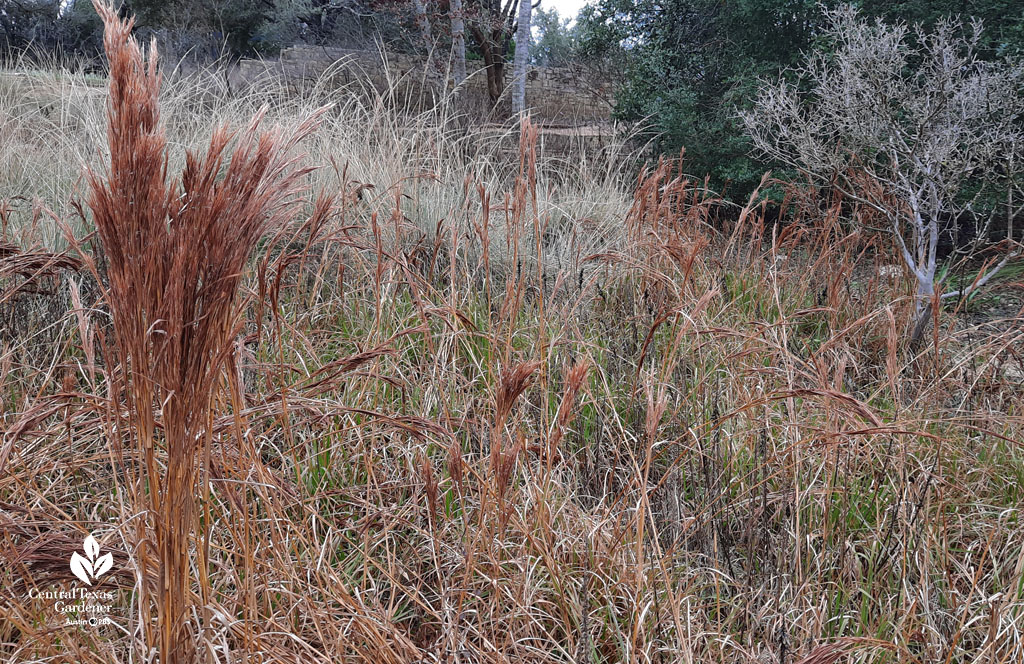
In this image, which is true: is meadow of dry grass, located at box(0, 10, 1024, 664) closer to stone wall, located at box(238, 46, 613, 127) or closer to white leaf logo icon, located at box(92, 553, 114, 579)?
white leaf logo icon, located at box(92, 553, 114, 579)

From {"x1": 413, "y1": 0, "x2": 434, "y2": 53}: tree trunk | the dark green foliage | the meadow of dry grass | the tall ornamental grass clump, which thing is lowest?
the meadow of dry grass

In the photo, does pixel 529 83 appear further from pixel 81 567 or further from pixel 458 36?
pixel 81 567

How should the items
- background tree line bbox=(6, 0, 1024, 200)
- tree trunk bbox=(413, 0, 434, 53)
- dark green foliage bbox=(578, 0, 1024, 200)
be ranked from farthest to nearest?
1. tree trunk bbox=(413, 0, 434, 53)
2. dark green foliage bbox=(578, 0, 1024, 200)
3. background tree line bbox=(6, 0, 1024, 200)

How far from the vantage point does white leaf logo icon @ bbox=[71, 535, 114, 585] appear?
110 cm

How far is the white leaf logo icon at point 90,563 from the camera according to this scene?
3.60 feet

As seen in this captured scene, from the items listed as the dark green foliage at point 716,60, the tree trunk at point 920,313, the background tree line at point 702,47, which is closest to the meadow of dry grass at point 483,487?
the tree trunk at point 920,313

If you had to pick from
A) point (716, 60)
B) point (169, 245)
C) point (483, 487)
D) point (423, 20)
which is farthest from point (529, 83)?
point (169, 245)

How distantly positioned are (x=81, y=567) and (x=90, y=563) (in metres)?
0.02

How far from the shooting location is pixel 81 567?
1.11m

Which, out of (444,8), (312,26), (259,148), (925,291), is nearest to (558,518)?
(259,148)

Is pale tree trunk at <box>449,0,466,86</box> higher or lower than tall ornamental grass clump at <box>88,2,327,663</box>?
higher

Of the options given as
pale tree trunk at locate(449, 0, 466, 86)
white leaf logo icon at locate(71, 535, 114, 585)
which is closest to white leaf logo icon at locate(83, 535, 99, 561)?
white leaf logo icon at locate(71, 535, 114, 585)

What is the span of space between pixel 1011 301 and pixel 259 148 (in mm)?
5511

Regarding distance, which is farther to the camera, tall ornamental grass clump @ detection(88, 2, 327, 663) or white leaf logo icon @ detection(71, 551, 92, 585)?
white leaf logo icon @ detection(71, 551, 92, 585)
